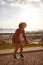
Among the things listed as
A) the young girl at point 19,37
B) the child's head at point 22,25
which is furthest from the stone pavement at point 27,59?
the child's head at point 22,25

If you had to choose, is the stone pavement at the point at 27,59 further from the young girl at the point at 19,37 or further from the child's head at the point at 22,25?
the child's head at the point at 22,25

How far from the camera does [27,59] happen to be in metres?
2.31

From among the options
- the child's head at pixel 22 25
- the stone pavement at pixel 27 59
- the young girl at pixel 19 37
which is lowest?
the stone pavement at pixel 27 59

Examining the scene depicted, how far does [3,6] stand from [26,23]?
0.35 m

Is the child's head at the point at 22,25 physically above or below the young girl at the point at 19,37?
A: above

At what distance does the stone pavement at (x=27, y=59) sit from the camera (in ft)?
7.32

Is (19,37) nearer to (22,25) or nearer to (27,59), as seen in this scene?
(22,25)

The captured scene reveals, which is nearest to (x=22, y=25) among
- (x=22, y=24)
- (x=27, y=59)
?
(x=22, y=24)

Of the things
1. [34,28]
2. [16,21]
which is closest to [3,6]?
[16,21]

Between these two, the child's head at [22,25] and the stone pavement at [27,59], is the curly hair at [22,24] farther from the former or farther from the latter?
the stone pavement at [27,59]

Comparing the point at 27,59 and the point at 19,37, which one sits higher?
the point at 19,37

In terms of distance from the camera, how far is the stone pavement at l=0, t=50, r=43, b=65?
7.32ft

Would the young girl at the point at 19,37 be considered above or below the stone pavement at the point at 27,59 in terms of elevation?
above

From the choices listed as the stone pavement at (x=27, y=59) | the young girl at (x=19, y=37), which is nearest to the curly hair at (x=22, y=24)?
the young girl at (x=19, y=37)
